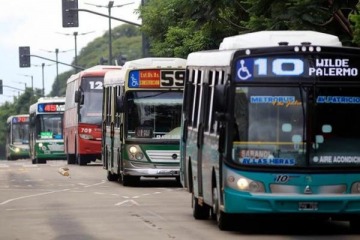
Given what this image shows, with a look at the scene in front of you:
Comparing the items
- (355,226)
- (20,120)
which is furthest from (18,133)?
(355,226)

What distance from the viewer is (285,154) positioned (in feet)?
57.6

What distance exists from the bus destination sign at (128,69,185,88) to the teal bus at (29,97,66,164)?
31350 millimetres

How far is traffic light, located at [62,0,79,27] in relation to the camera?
50.0 m

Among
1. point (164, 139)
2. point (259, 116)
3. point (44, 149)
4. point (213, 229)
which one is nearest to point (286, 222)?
point (213, 229)

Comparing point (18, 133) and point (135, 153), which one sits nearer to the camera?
point (135, 153)

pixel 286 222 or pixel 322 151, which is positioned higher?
pixel 322 151

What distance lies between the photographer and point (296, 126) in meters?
17.6

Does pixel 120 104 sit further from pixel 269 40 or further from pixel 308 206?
pixel 308 206

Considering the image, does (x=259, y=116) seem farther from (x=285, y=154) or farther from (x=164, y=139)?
(x=164, y=139)

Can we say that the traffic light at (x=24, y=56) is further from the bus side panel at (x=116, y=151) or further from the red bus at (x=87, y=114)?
the bus side panel at (x=116, y=151)

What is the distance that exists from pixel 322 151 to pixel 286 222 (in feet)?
8.93

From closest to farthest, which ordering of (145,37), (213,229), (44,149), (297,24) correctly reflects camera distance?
(213,229), (297,24), (145,37), (44,149)

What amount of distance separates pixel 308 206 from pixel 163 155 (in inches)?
516

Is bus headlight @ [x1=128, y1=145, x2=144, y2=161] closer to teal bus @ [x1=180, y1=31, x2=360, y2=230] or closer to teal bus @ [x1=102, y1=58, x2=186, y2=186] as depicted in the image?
teal bus @ [x1=102, y1=58, x2=186, y2=186]
